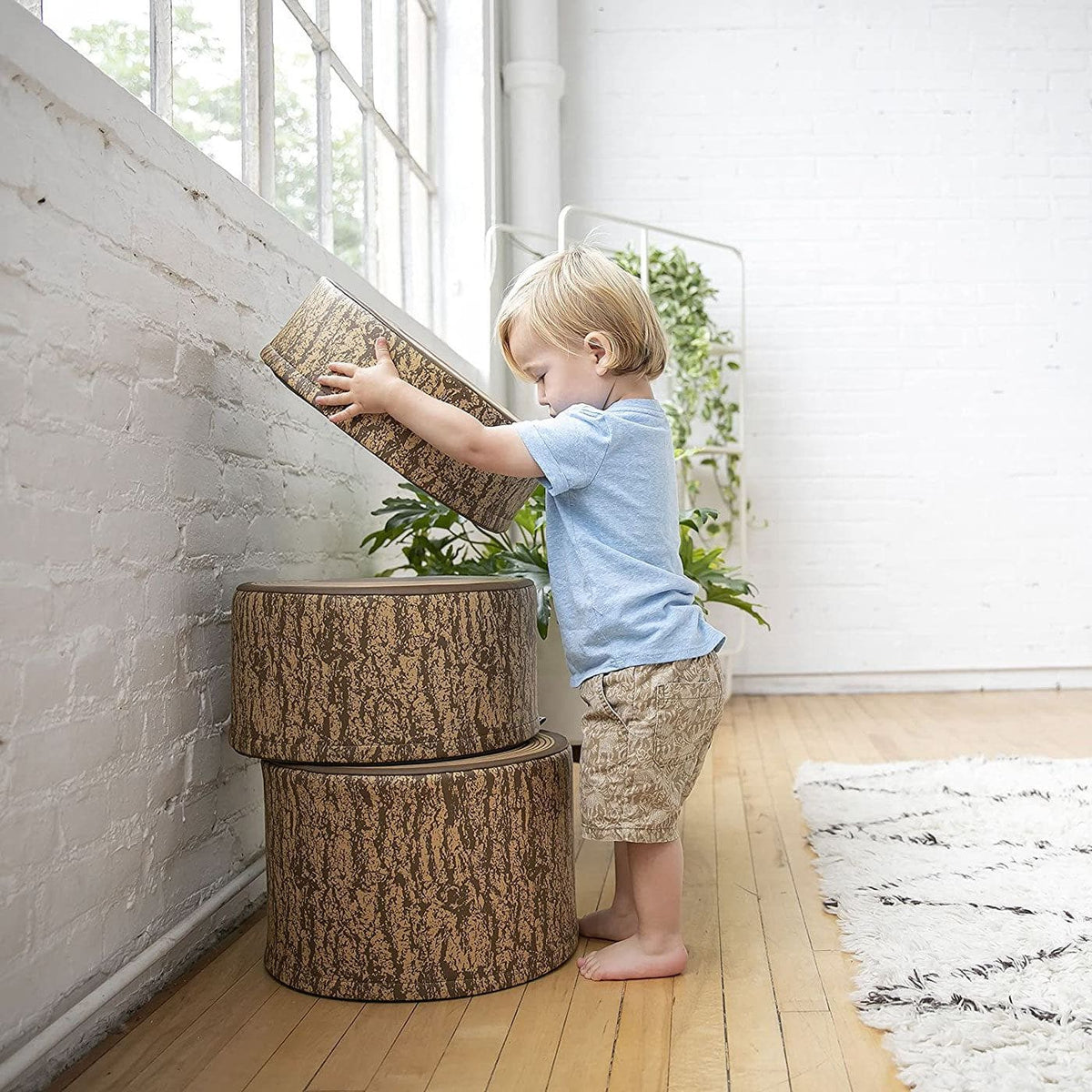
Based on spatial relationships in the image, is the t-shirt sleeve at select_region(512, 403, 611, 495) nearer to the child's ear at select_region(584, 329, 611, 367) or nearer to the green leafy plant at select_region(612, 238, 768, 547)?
the child's ear at select_region(584, 329, 611, 367)

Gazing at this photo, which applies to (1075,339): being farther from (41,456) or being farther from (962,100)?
(41,456)

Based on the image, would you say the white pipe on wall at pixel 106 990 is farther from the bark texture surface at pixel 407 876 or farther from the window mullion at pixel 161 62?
the window mullion at pixel 161 62

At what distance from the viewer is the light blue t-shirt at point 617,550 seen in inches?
62.5

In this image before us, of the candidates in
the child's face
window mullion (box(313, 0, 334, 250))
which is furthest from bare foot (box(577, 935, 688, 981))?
window mullion (box(313, 0, 334, 250))

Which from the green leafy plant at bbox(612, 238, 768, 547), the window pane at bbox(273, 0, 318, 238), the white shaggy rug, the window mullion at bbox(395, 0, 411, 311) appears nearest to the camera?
the white shaggy rug

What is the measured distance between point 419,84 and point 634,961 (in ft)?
9.30

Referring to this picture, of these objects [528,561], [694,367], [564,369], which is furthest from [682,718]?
[694,367]

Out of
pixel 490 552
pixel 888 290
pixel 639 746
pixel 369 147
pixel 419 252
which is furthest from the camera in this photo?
pixel 888 290

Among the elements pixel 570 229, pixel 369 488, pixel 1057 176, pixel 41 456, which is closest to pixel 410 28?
pixel 570 229

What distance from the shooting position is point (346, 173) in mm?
2836

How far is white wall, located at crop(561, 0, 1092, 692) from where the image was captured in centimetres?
431

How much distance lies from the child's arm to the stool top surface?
5.8 inches

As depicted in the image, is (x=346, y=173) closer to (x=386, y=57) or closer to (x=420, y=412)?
(x=386, y=57)

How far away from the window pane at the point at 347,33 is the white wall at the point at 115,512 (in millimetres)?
1030
